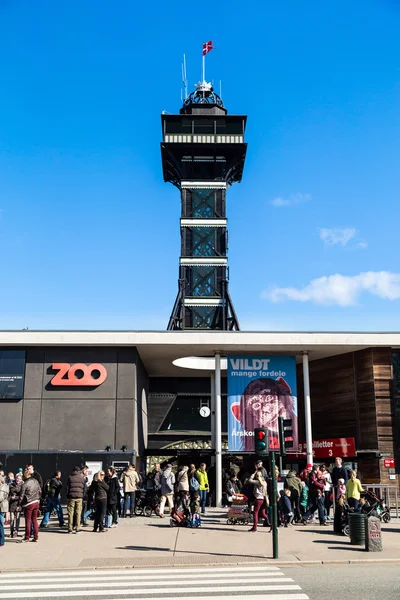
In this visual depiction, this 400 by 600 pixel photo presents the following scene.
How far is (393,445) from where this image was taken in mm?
26391

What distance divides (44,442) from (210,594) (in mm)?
18143

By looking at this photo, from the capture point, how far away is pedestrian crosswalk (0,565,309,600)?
8891mm

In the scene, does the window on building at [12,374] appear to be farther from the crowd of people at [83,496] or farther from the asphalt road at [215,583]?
the asphalt road at [215,583]

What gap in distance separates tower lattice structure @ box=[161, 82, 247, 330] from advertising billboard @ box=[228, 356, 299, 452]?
35.9 metres

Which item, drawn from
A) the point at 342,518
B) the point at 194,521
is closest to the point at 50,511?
the point at 194,521

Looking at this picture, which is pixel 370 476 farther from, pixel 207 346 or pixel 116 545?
pixel 116 545

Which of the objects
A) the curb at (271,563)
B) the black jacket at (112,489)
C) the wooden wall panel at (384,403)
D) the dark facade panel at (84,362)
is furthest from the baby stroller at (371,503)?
the dark facade panel at (84,362)

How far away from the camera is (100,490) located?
1560 centimetres

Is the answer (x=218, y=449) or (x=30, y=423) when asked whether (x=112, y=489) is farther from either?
(x=218, y=449)

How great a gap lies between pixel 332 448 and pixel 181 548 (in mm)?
16126

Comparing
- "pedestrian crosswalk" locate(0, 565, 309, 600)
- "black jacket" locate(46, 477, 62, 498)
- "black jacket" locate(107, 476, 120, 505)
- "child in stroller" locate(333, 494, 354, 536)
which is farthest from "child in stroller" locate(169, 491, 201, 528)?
"pedestrian crosswalk" locate(0, 565, 309, 600)

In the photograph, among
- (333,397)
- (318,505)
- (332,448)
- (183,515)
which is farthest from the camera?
(333,397)

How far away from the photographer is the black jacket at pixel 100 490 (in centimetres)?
1554

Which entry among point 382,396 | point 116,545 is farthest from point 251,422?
point 116,545
